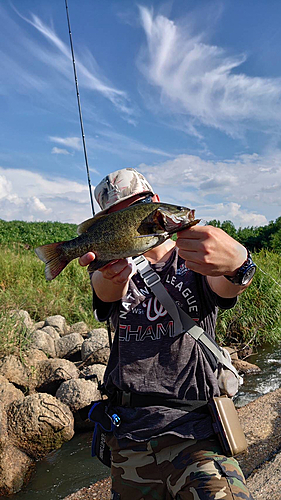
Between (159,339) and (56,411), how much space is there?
383 cm

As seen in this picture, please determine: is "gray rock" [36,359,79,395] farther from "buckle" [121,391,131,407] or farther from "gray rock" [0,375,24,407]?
"buckle" [121,391,131,407]

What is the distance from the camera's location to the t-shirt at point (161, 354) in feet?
7.54

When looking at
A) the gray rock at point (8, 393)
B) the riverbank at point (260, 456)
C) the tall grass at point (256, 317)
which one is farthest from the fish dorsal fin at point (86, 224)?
the tall grass at point (256, 317)

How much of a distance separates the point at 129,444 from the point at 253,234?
897 inches

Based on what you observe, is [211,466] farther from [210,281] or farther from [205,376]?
[210,281]

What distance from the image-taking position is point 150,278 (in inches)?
101

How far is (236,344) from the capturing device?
Answer: 9.90 meters

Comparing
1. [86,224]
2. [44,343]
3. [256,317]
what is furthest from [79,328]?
[86,224]

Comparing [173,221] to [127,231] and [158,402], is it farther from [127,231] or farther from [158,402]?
[158,402]

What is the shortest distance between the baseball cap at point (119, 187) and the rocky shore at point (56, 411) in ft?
8.99

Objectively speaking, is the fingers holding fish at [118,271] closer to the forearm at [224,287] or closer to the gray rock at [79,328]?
the forearm at [224,287]

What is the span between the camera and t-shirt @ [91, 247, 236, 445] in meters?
2.30

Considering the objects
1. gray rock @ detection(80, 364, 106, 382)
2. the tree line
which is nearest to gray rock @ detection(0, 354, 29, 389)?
gray rock @ detection(80, 364, 106, 382)

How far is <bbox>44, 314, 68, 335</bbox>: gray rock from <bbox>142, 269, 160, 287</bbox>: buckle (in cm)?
727
